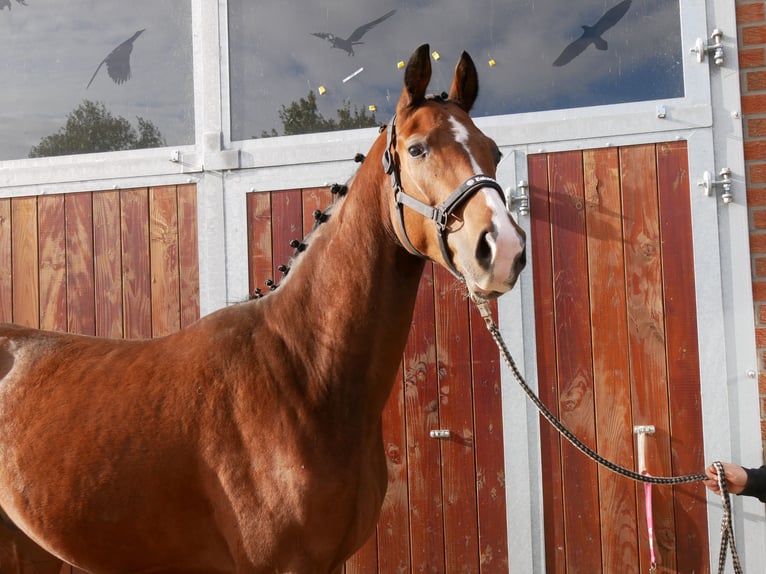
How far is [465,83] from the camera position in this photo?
225 centimetres

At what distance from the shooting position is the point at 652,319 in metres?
3.24

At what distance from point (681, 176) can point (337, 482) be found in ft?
7.80

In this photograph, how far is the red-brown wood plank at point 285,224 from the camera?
11.9 ft

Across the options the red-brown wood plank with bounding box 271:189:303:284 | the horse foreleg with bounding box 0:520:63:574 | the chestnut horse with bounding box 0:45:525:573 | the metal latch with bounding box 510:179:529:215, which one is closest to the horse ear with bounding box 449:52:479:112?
the chestnut horse with bounding box 0:45:525:573

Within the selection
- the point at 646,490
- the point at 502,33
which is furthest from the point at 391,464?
the point at 502,33

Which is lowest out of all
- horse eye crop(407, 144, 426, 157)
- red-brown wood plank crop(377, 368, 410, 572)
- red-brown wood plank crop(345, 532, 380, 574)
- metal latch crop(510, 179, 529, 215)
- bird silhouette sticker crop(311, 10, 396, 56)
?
red-brown wood plank crop(345, 532, 380, 574)

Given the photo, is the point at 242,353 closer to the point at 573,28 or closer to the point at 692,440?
the point at 692,440

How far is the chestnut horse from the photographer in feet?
6.42

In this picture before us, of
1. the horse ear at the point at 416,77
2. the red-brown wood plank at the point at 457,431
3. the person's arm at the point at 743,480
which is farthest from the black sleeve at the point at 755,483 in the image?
the horse ear at the point at 416,77

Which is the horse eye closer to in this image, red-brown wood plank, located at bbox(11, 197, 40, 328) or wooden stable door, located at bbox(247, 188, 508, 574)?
wooden stable door, located at bbox(247, 188, 508, 574)

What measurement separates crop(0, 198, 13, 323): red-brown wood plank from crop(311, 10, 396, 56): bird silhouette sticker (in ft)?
7.20

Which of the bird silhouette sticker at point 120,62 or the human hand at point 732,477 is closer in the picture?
the human hand at point 732,477

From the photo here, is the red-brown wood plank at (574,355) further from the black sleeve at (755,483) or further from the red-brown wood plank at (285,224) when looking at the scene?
the red-brown wood plank at (285,224)

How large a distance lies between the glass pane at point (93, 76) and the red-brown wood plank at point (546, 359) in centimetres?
205
